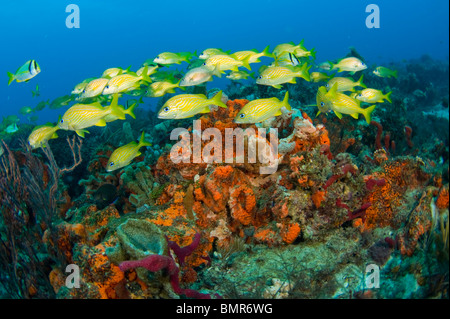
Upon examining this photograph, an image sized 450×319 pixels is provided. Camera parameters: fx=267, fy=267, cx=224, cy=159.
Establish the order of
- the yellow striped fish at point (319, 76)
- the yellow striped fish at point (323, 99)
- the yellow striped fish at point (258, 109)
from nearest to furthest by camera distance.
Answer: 1. the yellow striped fish at point (258, 109)
2. the yellow striped fish at point (323, 99)
3. the yellow striped fish at point (319, 76)

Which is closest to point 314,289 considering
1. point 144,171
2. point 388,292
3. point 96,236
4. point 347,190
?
point 388,292

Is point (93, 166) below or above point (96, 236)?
above

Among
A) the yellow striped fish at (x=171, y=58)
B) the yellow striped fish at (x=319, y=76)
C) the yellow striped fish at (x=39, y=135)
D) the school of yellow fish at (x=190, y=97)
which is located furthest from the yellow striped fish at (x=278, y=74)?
the yellow striped fish at (x=39, y=135)

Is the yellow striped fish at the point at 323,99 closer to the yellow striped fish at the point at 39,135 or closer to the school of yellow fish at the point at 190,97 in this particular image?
the school of yellow fish at the point at 190,97

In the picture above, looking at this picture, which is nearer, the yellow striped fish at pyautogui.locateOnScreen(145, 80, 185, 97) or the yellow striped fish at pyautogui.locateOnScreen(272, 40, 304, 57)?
the yellow striped fish at pyautogui.locateOnScreen(145, 80, 185, 97)

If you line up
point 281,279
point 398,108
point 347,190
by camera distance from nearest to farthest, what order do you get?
point 281,279 → point 347,190 → point 398,108

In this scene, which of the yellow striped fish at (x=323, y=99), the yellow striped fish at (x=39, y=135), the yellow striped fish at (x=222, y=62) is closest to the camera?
the yellow striped fish at (x=323, y=99)

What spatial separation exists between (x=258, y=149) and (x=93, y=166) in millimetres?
4385

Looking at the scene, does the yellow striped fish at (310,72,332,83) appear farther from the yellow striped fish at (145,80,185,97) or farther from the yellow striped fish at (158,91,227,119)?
the yellow striped fish at (158,91,227,119)

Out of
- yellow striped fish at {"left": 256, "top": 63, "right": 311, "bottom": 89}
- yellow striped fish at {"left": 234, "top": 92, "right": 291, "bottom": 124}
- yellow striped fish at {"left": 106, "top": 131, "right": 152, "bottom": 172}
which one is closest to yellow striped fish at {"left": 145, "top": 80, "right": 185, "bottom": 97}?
yellow striped fish at {"left": 106, "top": 131, "right": 152, "bottom": 172}

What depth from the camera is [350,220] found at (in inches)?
155

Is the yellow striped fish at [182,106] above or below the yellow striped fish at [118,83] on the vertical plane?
below

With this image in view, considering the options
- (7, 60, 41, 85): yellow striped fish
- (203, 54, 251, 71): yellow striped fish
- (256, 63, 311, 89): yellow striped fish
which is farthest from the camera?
(7, 60, 41, 85): yellow striped fish
